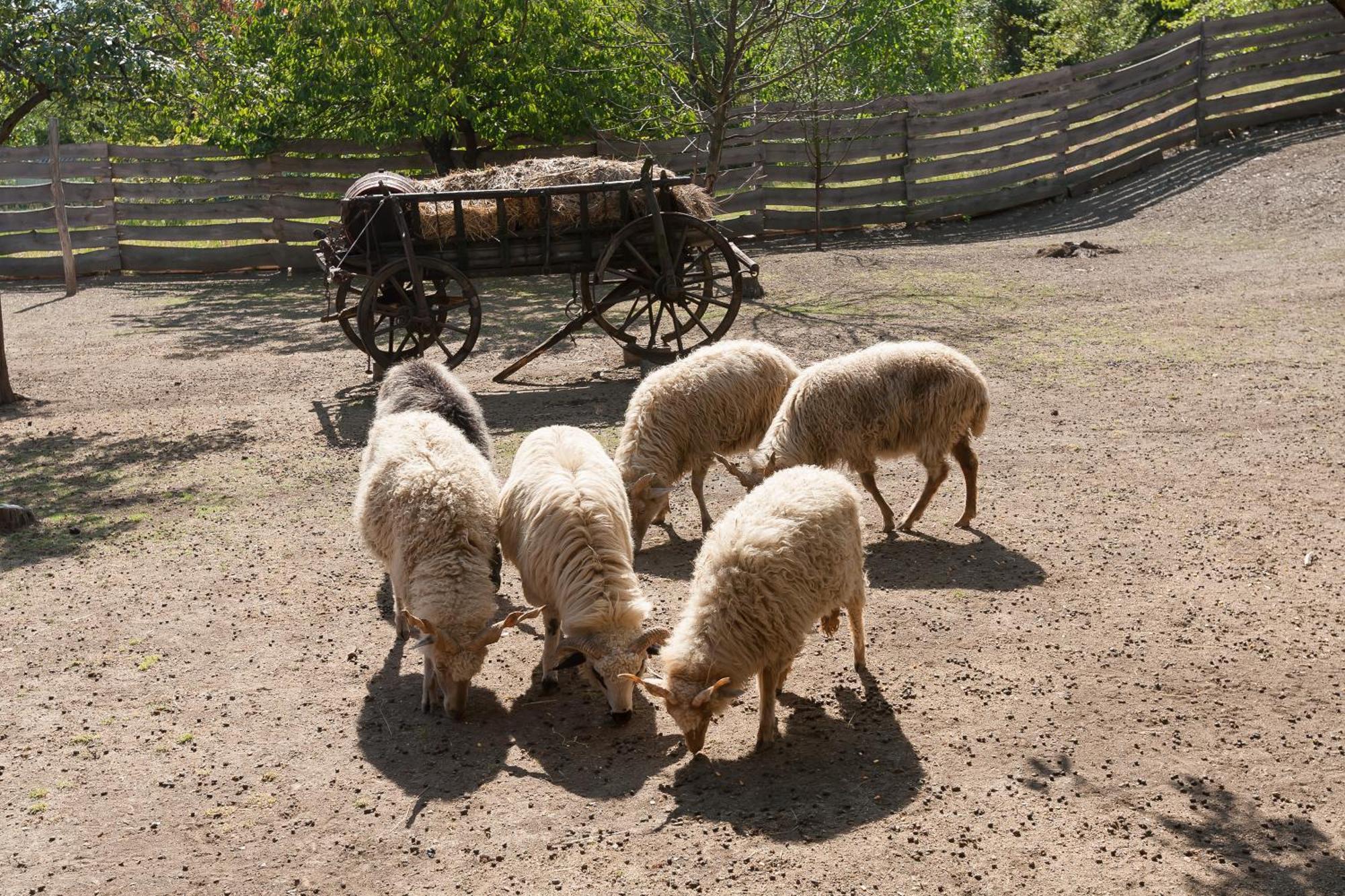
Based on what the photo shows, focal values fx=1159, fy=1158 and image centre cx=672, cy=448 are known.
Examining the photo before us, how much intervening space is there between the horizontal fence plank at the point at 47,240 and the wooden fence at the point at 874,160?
24mm

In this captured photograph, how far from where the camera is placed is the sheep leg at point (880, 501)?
7.21 m

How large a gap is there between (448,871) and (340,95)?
49.9 feet

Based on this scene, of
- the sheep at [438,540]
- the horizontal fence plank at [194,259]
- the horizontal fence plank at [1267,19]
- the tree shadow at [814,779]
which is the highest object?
the horizontal fence plank at [1267,19]

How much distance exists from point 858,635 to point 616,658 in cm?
122

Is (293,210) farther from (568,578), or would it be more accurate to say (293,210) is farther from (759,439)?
(568,578)

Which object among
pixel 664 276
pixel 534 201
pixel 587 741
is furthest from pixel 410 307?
pixel 587 741

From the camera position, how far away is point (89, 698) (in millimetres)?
5484

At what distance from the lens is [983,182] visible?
18.2 m

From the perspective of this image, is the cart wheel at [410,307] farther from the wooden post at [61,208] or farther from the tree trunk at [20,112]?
the wooden post at [61,208]

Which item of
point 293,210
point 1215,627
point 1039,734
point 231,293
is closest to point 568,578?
point 1039,734

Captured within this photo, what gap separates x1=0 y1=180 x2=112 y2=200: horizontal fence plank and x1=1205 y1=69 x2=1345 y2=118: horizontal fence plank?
57.2 ft

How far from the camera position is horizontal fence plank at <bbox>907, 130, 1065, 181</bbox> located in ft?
59.2

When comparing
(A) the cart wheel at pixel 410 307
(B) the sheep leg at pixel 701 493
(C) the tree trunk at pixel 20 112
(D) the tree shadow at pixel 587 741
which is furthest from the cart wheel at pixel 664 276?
(D) the tree shadow at pixel 587 741

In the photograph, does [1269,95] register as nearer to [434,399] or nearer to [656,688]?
[434,399]
